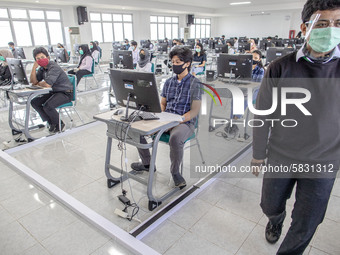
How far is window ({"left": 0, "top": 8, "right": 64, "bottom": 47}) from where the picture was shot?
10016 millimetres

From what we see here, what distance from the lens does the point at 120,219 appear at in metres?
2.01

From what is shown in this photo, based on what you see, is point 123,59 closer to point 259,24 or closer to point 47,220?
point 47,220

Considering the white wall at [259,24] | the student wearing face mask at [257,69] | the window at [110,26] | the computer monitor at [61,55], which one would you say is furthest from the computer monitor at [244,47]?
the white wall at [259,24]

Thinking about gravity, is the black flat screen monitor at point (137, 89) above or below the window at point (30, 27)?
below

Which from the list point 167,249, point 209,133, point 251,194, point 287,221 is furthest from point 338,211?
point 209,133

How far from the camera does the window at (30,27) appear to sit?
10016 mm

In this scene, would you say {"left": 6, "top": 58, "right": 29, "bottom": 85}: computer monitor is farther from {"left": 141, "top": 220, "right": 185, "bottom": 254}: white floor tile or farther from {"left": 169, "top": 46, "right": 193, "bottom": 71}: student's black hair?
{"left": 141, "top": 220, "right": 185, "bottom": 254}: white floor tile

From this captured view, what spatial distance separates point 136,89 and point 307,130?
47.6 inches

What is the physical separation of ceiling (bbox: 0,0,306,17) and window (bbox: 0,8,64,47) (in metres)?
0.48

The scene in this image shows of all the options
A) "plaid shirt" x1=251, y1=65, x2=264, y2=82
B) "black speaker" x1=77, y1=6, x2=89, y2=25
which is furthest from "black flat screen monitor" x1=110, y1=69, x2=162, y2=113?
"black speaker" x1=77, y1=6, x2=89, y2=25

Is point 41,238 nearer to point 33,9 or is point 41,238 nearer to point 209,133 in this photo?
point 209,133

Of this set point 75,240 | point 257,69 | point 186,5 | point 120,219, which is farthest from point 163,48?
point 75,240

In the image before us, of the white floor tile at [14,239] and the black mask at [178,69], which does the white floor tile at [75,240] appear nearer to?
the white floor tile at [14,239]

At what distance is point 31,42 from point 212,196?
1135 centimetres
